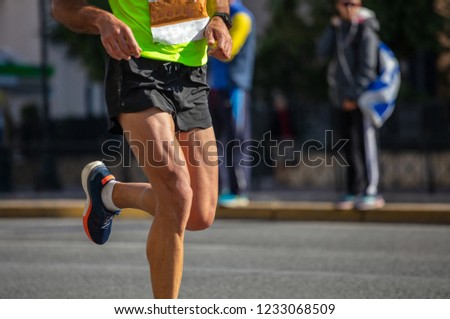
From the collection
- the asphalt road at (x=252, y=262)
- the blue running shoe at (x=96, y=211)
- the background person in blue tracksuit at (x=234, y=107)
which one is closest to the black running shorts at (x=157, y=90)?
the blue running shoe at (x=96, y=211)

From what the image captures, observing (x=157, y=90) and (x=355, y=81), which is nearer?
(x=157, y=90)

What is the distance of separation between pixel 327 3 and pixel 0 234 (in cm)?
1627

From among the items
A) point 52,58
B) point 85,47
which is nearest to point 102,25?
Answer: point 85,47

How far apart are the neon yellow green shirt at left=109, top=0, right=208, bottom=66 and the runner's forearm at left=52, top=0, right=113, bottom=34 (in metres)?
0.17

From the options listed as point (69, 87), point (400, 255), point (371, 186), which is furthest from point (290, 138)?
point (69, 87)

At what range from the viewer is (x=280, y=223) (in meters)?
12.0

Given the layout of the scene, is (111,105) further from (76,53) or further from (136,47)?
(76,53)

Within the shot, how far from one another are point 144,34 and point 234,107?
7.35 meters

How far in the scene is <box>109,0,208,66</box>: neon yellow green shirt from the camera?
4816 mm

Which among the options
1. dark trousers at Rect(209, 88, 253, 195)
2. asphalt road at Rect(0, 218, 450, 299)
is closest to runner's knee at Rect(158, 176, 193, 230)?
asphalt road at Rect(0, 218, 450, 299)

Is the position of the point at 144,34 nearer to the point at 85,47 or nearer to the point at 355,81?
the point at 355,81

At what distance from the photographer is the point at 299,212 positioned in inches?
490

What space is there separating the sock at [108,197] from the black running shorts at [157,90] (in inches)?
14.6

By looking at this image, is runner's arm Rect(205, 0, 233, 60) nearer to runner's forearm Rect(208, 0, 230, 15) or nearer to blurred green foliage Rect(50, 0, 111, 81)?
runner's forearm Rect(208, 0, 230, 15)
